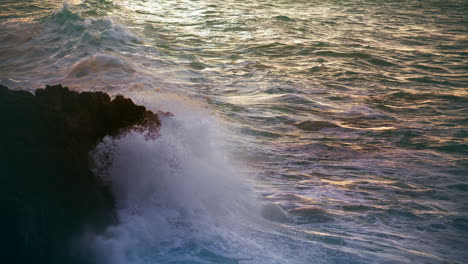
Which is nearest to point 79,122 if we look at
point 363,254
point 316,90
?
point 363,254

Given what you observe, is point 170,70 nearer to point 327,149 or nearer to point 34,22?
point 327,149

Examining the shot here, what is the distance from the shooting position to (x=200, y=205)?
449 cm

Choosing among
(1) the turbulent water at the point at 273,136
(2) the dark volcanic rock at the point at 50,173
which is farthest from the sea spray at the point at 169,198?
(2) the dark volcanic rock at the point at 50,173

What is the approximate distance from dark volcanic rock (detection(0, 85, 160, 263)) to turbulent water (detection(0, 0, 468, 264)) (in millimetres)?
238

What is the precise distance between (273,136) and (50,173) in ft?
11.3

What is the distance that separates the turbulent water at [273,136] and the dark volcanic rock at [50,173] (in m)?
0.24

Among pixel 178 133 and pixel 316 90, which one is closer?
pixel 178 133

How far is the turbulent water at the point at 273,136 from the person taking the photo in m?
4.05

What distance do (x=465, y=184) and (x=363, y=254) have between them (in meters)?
2.01

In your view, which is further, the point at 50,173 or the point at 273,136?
the point at 273,136

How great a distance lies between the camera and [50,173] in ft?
12.3

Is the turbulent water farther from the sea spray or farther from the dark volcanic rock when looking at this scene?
the dark volcanic rock

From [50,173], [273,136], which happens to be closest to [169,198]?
[50,173]

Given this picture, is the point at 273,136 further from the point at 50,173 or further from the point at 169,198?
the point at 50,173
